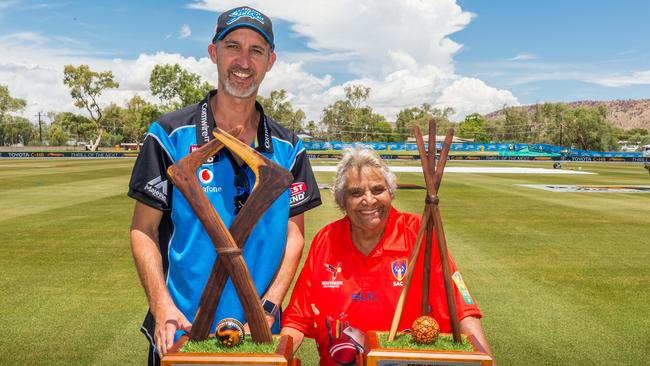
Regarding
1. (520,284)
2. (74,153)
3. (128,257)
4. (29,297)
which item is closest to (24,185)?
(128,257)

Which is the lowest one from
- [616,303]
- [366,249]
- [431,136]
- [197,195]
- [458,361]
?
[616,303]

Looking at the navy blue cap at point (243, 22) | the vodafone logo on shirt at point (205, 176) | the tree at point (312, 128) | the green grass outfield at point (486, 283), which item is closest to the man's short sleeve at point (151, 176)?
the vodafone logo on shirt at point (205, 176)

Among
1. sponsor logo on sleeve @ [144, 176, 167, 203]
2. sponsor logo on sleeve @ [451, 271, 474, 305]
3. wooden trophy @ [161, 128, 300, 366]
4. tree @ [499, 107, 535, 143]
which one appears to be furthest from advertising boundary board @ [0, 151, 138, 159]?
tree @ [499, 107, 535, 143]

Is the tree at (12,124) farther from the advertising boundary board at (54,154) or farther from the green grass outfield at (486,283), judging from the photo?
the green grass outfield at (486,283)

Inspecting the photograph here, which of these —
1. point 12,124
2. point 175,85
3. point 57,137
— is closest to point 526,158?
point 175,85

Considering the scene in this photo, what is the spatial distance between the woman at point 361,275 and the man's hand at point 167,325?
627 mm

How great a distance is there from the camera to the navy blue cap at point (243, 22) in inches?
89.6

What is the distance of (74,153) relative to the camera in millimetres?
60125

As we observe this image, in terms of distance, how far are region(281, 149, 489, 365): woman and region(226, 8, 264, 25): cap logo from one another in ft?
2.79

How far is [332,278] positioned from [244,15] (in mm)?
1340

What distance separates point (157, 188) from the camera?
224 cm

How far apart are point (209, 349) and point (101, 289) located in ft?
15.8

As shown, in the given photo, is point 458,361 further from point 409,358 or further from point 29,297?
point 29,297

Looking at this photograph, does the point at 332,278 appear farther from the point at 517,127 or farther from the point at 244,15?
the point at 517,127
